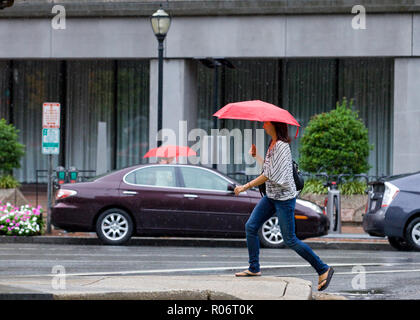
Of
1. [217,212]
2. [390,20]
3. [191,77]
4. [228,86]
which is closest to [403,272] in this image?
[217,212]

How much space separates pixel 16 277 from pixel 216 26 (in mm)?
13777

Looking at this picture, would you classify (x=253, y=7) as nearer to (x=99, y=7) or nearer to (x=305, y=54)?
(x=305, y=54)

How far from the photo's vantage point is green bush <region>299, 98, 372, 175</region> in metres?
19.6

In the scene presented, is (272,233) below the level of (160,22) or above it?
below

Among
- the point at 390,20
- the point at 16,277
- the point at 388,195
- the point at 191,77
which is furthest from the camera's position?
the point at 191,77

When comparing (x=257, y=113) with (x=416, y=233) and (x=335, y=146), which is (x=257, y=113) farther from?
(x=335, y=146)

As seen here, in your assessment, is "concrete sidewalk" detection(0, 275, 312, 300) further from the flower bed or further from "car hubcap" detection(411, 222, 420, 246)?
the flower bed

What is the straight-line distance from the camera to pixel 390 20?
21.7m

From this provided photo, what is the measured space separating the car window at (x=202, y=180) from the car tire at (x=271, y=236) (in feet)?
3.41

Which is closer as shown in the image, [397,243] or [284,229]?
[284,229]

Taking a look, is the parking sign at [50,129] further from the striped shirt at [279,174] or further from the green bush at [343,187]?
the striped shirt at [279,174]

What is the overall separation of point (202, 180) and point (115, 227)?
1.83m

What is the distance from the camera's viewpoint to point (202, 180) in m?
15.3

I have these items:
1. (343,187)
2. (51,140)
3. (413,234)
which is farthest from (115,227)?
(343,187)
